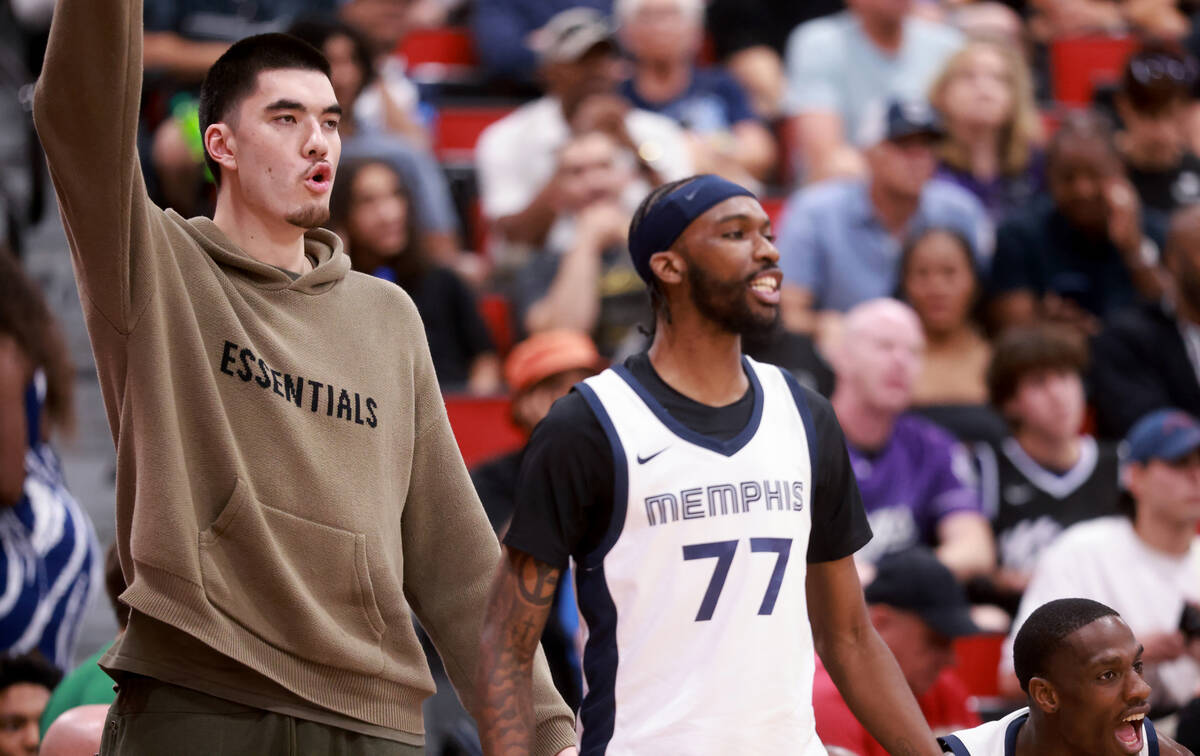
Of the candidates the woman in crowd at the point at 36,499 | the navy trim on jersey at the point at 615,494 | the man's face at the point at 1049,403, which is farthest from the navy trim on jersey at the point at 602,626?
the man's face at the point at 1049,403

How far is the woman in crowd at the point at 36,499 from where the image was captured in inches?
206

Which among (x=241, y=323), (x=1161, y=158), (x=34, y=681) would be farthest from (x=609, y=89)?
(x=241, y=323)

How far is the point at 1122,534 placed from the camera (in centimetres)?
576

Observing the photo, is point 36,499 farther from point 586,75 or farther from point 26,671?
point 586,75

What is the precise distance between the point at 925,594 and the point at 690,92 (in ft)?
14.0

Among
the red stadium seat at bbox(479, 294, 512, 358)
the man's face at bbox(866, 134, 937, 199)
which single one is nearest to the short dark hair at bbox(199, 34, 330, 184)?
the red stadium seat at bbox(479, 294, 512, 358)

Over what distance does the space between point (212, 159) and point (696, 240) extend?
888 millimetres

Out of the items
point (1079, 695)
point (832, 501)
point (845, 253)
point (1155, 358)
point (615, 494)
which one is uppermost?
point (615, 494)

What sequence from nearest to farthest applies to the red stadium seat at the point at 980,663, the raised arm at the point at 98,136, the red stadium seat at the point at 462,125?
the raised arm at the point at 98,136 → the red stadium seat at the point at 980,663 → the red stadium seat at the point at 462,125

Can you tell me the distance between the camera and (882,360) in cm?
623

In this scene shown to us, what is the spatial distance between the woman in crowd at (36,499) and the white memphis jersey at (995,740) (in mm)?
2830

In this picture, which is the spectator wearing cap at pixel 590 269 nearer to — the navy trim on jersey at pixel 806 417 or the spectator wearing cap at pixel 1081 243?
the spectator wearing cap at pixel 1081 243

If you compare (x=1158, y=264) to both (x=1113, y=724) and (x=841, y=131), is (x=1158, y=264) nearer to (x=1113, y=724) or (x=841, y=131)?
(x=841, y=131)

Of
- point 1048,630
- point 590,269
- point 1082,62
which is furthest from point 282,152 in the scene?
point 1082,62
